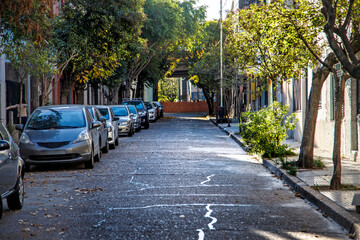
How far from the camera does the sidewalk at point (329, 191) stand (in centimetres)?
742

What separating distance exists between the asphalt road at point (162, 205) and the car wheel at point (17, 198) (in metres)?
0.13

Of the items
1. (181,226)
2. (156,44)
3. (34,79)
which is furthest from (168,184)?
(156,44)

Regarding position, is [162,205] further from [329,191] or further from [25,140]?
[25,140]

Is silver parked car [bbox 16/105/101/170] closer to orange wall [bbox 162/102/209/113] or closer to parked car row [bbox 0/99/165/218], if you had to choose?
parked car row [bbox 0/99/165/218]

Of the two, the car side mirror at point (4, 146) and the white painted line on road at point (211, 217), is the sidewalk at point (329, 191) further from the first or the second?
the car side mirror at point (4, 146)

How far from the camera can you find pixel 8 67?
83.2ft

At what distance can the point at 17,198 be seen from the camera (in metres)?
8.32

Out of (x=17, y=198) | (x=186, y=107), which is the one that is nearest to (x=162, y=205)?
(x=17, y=198)

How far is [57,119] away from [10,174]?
6.79 meters

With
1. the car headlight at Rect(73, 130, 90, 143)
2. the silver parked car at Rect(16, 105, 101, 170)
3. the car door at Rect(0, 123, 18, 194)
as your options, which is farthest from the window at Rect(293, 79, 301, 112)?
the car door at Rect(0, 123, 18, 194)

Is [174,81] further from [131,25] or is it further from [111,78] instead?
[131,25]

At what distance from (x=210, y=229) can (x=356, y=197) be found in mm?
2115

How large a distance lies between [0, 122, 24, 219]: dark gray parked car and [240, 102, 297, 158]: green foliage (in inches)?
351

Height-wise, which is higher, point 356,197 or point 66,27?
point 66,27
